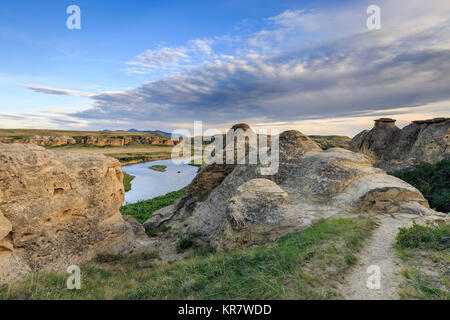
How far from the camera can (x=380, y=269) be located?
5988 mm

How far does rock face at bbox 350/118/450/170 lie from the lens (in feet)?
85.1

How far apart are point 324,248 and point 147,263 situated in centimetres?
990

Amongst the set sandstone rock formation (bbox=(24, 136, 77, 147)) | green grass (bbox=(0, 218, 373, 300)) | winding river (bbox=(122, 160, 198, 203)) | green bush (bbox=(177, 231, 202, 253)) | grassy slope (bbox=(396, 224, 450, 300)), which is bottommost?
winding river (bbox=(122, 160, 198, 203))

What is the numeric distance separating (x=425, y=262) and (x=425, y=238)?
146 centimetres

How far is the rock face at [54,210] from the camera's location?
1009cm

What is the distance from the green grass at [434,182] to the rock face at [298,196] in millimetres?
5315

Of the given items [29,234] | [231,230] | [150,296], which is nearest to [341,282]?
[150,296]

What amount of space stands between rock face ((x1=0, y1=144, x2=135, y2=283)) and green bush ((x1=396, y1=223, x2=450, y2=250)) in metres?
14.1

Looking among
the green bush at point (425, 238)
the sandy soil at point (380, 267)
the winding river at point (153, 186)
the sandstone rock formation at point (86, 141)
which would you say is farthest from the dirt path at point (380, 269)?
the sandstone rock formation at point (86, 141)

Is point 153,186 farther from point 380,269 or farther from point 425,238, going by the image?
point 380,269

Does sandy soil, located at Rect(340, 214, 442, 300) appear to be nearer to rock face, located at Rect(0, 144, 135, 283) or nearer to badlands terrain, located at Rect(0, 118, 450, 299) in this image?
badlands terrain, located at Rect(0, 118, 450, 299)

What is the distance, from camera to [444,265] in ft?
18.9

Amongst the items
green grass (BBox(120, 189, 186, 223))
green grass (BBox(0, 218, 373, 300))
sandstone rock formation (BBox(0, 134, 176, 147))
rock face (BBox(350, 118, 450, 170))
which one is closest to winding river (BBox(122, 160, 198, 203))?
green grass (BBox(120, 189, 186, 223))
